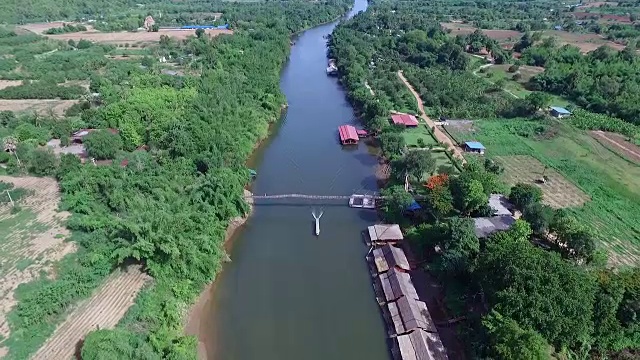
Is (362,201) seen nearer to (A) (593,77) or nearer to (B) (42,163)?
(B) (42,163)

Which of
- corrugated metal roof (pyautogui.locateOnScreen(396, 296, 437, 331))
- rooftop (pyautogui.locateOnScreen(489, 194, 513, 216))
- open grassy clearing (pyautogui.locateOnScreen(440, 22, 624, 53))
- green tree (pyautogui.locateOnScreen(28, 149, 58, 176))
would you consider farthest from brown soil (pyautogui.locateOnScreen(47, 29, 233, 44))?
corrugated metal roof (pyautogui.locateOnScreen(396, 296, 437, 331))

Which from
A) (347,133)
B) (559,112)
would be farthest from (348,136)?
(559,112)

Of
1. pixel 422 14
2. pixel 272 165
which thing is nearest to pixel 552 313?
pixel 272 165

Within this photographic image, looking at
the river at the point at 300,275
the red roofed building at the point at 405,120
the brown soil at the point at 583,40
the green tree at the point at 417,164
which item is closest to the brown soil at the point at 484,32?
the brown soil at the point at 583,40

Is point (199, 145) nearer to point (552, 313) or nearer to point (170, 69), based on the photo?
point (552, 313)

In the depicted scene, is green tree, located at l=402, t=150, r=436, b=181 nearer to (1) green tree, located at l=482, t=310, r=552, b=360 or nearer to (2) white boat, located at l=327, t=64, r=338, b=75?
(1) green tree, located at l=482, t=310, r=552, b=360

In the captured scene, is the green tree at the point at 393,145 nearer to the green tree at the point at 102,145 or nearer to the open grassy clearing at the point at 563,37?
the green tree at the point at 102,145
